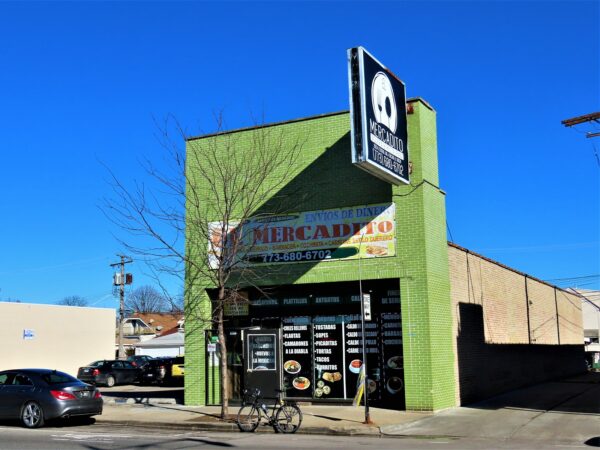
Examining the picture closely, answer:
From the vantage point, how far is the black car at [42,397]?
16.1 m

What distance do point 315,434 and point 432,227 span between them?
6711 mm

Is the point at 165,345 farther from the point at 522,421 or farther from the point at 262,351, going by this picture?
the point at 522,421

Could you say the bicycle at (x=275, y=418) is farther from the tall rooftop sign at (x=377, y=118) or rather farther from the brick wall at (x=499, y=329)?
the brick wall at (x=499, y=329)

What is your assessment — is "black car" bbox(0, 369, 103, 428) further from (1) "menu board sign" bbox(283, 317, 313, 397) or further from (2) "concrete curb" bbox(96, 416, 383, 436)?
(1) "menu board sign" bbox(283, 317, 313, 397)

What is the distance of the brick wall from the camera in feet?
65.8

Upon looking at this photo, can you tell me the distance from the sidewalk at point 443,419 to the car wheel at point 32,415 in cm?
181

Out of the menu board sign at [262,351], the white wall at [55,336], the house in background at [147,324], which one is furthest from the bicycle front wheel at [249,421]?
the house in background at [147,324]

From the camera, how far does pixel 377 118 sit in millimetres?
16328

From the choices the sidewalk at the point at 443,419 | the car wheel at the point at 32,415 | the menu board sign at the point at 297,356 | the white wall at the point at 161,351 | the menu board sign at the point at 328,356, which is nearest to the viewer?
the sidewalk at the point at 443,419

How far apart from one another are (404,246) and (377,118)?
3.72 m

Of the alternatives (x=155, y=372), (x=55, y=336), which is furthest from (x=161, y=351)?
(x=155, y=372)

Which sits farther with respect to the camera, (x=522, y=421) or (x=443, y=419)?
(x=443, y=419)

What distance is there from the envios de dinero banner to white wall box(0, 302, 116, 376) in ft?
71.3

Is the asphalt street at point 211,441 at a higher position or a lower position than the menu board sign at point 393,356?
lower
